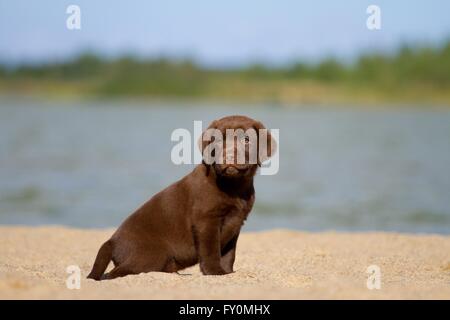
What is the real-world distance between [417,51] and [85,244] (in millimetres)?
68953

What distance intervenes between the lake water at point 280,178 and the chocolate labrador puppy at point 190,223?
6655 millimetres

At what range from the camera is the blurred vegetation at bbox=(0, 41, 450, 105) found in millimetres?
69875

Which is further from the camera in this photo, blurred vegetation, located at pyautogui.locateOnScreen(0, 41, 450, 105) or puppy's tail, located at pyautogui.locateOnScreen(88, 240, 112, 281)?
blurred vegetation, located at pyautogui.locateOnScreen(0, 41, 450, 105)

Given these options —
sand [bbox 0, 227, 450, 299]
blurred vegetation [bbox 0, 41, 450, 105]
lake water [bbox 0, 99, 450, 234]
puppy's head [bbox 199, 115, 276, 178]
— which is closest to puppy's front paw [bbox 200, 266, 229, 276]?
sand [bbox 0, 227, 450, 299]

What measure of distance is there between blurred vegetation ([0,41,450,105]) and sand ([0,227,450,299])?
57.7m

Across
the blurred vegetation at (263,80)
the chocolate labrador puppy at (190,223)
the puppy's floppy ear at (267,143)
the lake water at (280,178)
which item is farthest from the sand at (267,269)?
the blurred vegetation at (263,80)

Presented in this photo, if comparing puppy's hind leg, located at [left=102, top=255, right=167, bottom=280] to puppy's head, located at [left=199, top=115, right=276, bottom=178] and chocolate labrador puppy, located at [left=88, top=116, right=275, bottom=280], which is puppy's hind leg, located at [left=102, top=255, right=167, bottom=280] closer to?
chocolate labrador puppy, located at [left=88, top=116, right=275, bottom=280]

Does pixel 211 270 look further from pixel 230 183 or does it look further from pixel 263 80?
pixel 263 80

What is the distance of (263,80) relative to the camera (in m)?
76.5

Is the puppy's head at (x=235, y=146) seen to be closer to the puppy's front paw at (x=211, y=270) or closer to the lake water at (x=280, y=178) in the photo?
the puppy's front paw at (x=211, y=270)

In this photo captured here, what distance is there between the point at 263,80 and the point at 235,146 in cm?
7032

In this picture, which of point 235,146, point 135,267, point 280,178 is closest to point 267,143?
point 235,146

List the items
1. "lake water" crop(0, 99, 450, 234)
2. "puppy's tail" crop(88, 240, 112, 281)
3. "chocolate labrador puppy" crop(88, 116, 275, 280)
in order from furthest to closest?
"lake water" crop(0, 99, 450, 234) < "puppy's tail" crop(88, 240, 112, 281) < "chocolate labrador puppy" crop(88, 116, 275, 280)
